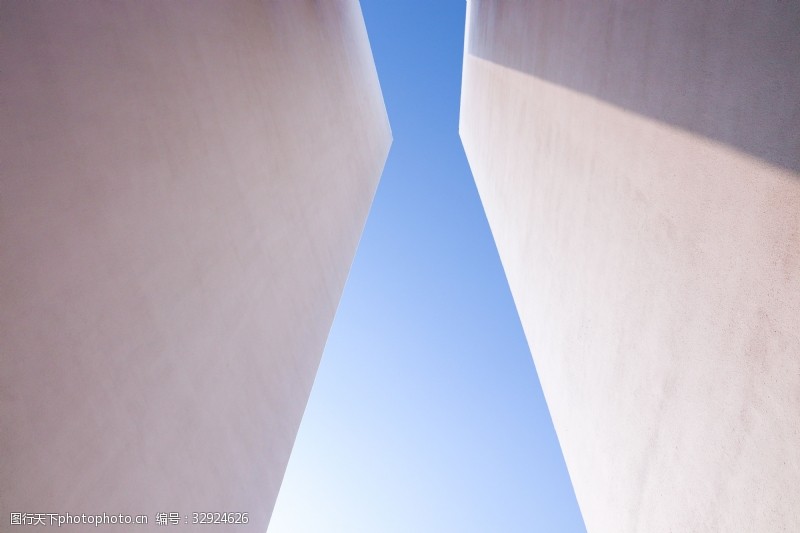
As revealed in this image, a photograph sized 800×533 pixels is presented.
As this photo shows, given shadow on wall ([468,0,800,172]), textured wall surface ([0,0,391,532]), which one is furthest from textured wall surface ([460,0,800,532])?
textured wall surface ([0,0,391,532])

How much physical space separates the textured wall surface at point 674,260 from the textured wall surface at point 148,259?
7.09ft

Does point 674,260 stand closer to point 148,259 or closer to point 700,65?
point 700,65

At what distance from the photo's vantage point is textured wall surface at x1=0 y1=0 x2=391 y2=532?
197 cm

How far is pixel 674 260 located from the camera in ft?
7.82

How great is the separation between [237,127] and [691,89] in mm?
2777

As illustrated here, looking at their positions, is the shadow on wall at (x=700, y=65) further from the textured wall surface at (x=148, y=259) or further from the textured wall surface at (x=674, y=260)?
the textured wall surface at (x=148, y=259)

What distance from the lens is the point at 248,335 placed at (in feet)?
12.8

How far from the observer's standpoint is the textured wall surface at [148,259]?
1.97m

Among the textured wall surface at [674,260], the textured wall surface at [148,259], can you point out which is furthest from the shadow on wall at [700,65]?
the textured wall surface at [148,259]

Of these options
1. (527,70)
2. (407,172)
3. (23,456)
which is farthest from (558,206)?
(407,172)

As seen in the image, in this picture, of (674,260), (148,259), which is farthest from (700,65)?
(148,259)

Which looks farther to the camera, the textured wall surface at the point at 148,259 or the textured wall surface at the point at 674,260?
the textured wall surface at the point at 148,259

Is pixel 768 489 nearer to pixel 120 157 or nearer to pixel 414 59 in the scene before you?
pixel 120 157

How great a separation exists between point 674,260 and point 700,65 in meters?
0.75
